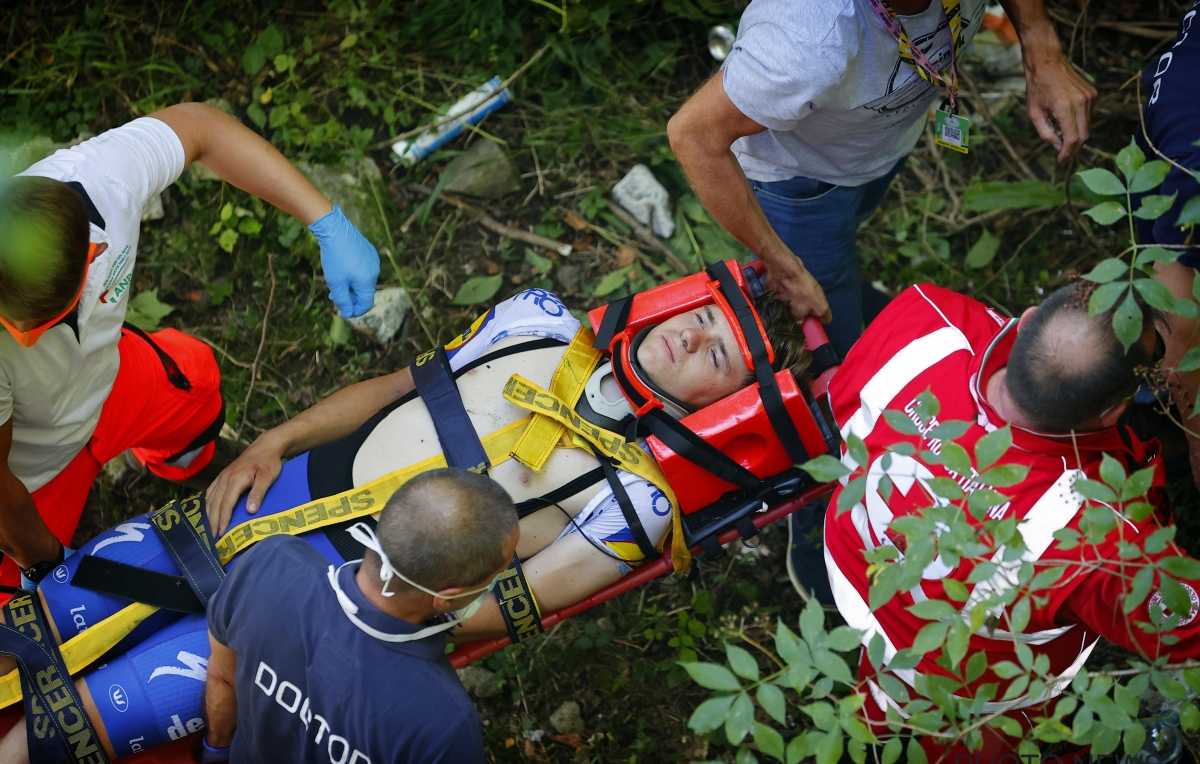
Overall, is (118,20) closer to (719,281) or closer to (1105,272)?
(719,281)

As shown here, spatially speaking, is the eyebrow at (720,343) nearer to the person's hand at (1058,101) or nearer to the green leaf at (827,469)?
the person's hand at (1058,101)

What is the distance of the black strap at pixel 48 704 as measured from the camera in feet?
9.08

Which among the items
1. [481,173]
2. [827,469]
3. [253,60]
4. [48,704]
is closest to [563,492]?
[827,469]

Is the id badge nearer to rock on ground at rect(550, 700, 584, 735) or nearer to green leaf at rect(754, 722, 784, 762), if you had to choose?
green leaf at rect(754, 722, 784, 762)

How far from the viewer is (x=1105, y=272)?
68.9 inches

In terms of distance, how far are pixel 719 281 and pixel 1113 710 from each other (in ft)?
6.18

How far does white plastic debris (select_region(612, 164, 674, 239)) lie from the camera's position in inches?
183

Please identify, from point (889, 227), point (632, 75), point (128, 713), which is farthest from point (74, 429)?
point (889, 227)

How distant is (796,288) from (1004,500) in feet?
4.73

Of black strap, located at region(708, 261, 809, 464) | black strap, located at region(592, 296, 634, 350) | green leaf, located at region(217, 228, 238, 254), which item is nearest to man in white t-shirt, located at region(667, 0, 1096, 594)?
black strap, located at region(708, 261, 809, 464)

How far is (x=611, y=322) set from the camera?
3.28m

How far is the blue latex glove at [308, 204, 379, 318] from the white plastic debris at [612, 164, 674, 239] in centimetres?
157

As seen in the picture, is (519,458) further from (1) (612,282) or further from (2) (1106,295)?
(2) (1106,295)

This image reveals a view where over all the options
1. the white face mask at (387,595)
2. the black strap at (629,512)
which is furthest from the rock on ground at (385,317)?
the white face mask at (387,595)
